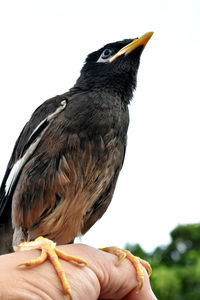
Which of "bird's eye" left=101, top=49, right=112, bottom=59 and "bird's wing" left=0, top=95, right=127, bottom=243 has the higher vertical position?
"bird's eye" left=101, top=49, right=112, bottom=59

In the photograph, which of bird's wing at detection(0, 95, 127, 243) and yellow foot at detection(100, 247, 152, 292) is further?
bird's wing at detection(0, 95, 127, 243)

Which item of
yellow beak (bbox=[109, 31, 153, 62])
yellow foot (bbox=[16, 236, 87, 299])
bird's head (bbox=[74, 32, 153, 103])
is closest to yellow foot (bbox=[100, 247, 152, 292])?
yellow foot (bbox=[16, 236, 87, 299])

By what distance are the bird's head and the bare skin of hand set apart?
1.50 m

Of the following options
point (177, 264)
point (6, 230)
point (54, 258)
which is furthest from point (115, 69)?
point (177, 264)

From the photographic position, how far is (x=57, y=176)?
2951mm

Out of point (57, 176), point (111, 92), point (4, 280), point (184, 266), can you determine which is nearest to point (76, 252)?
point (4, 280)

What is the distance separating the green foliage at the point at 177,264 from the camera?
1002 cm

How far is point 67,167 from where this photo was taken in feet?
9.70

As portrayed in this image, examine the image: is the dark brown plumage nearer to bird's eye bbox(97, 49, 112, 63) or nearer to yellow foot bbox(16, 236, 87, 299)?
bird's eye bbox(97, 49, 112, 63)

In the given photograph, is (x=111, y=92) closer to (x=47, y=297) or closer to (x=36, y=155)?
(x=36, y=155)

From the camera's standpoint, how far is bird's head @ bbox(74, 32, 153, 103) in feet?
11.5

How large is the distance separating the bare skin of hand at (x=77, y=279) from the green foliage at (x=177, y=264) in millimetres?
7687

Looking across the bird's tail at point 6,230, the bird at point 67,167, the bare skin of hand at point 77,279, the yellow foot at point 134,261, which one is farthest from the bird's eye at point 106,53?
the bare skin of hand at point 77,279

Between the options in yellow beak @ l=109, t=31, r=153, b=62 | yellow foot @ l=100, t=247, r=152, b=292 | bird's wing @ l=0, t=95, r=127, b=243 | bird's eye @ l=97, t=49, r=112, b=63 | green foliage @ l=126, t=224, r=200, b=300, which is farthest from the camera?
green foliage @ l=126, t=224, r=200, b=300
